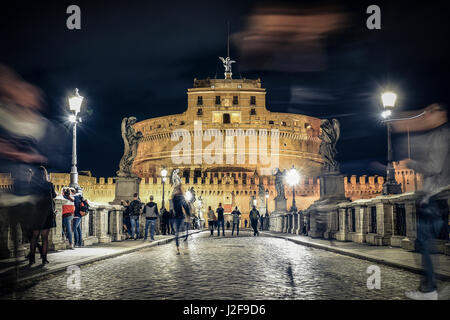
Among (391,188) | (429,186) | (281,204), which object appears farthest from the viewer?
(281,204)

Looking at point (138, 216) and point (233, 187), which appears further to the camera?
point (233, 187)

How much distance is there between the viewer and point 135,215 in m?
15.2

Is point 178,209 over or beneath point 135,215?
over

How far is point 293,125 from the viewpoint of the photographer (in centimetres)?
7875

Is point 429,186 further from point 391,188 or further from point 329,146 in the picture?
point 329,146

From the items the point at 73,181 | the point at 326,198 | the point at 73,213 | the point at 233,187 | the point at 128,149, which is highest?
the point at 128,149

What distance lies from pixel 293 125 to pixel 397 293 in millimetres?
74718

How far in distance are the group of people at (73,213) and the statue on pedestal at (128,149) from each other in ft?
24.4

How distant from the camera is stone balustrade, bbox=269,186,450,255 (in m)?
9.11

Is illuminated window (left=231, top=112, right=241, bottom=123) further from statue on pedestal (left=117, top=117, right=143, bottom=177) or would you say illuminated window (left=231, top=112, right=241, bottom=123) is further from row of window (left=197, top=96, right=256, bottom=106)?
statue on pedestal (left=117, top=117, right=143, bottom=177)

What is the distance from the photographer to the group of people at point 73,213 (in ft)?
33.7

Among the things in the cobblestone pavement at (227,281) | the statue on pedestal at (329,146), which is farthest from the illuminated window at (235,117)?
the cobblestone pavement at (227,281)

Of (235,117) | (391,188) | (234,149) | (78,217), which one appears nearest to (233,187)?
(234,149)

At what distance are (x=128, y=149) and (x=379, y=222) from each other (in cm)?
1066
